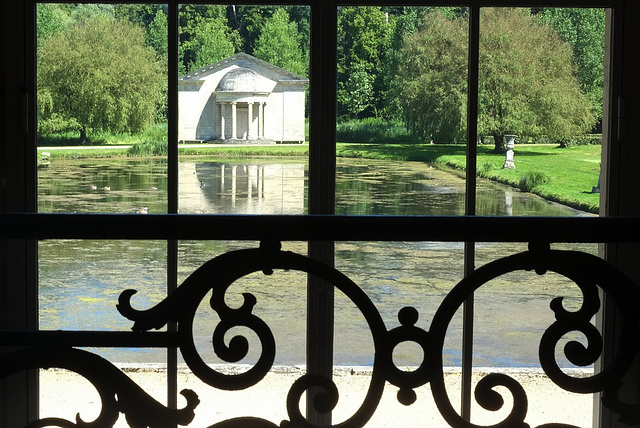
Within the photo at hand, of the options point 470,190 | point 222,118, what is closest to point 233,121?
point 222,118

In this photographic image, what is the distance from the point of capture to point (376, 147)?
3232 millimetres

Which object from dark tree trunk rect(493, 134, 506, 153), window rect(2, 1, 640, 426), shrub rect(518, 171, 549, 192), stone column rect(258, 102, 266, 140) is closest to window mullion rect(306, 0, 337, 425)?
window rect(2, 1, 640, 426)

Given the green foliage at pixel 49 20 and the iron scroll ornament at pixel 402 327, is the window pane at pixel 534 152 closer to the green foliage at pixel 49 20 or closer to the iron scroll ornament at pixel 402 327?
the green foliage at pixel 49 20

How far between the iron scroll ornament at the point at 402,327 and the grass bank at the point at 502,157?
2.17 meters

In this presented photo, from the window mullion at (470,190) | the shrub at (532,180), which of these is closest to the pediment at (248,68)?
the window mullion at (470,190)

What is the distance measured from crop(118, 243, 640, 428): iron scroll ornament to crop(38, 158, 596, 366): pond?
206 centimetres

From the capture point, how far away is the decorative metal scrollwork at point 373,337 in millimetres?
995

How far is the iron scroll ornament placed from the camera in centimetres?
99

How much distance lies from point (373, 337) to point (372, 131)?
2.24 meters

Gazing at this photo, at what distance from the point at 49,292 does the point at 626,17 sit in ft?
7.76

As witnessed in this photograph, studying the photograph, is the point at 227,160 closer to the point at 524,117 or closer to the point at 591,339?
the point at 524,117

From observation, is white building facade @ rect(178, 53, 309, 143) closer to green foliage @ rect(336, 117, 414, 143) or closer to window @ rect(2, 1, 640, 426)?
window @ rect(2, 1, 640, 426)

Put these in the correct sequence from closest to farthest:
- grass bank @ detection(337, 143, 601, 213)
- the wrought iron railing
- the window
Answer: the wrought iron railing
the window
grass bank @ detection(337, 143, 601, 213)

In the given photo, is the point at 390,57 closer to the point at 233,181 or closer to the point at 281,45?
the point at 281,45
